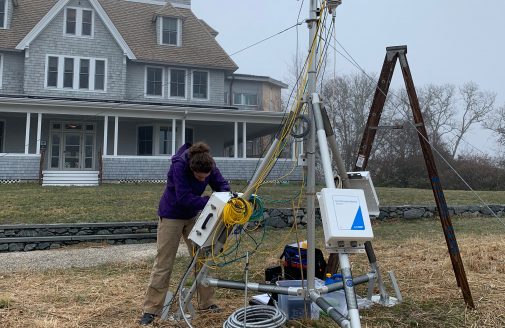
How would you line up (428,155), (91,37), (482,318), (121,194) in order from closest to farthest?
1. (482,318)
2. (428,155)
3. (121,194)
4. (91,37)

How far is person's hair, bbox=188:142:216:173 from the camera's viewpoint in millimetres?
3812

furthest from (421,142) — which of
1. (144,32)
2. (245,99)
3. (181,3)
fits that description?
(245,99)

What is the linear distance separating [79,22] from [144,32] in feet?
11.2

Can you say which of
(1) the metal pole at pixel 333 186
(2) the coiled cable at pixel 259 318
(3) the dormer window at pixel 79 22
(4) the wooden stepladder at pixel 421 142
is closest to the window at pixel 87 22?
(3) the dormer window at pixel 79 22

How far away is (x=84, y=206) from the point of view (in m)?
11.6

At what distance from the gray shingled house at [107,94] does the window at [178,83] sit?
0.17 ft

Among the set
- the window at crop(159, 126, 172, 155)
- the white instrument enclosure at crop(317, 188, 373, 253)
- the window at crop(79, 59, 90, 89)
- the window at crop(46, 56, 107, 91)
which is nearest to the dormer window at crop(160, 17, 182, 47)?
the window at crop(46, 56, 107, 91)

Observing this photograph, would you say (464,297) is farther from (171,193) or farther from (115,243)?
(115,243)

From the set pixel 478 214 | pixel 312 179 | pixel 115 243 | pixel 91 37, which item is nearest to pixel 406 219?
pixel 478 214

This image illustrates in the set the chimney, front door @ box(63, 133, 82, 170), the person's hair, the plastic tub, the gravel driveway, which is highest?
the chimney

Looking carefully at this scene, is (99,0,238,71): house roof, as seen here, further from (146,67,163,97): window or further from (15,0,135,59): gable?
(15,0,135,59): gable

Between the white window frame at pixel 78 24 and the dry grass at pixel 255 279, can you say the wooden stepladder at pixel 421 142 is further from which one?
the white window frame at pixel 78 24

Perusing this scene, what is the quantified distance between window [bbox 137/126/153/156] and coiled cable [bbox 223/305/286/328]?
18.6 meters

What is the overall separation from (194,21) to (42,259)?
66.3ft
